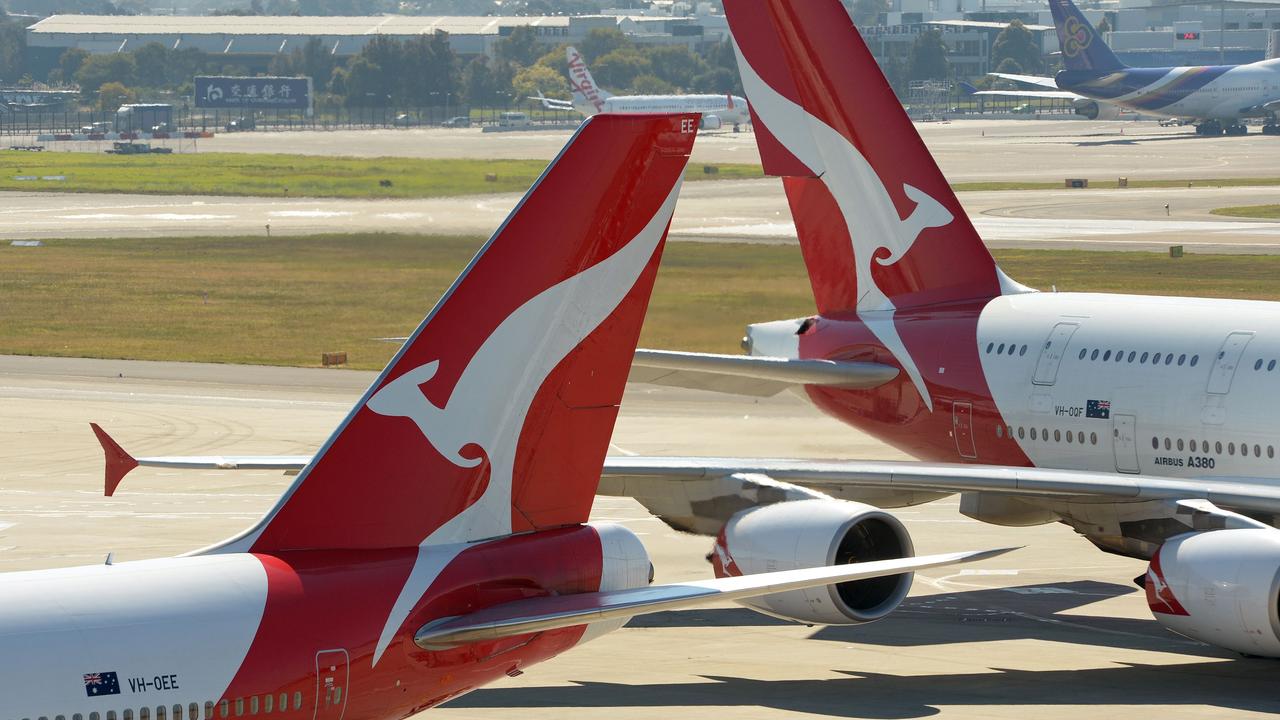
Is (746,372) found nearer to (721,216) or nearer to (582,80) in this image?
(721,216)

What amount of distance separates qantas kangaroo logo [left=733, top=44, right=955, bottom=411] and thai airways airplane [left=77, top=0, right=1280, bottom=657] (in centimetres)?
3

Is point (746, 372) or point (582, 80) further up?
point (746, 372)

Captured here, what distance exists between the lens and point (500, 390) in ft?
49.3

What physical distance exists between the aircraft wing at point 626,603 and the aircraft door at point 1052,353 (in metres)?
15.3

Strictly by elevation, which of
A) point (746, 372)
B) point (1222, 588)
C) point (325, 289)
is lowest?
point (325, 289)

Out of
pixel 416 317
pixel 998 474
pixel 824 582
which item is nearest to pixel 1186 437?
pixel 998 474

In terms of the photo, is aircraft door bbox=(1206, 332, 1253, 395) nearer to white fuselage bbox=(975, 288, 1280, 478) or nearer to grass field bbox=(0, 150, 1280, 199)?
white fuselage bbox=(975, 288, 1280, 478)

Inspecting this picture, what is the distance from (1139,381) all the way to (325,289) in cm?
4898

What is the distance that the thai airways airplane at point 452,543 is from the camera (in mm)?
12938

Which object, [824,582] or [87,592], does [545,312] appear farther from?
[87,592]

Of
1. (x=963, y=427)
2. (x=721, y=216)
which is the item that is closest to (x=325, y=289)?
(x=721, y=216)

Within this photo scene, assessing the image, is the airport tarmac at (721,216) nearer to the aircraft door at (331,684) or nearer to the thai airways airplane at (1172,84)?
the thai airways airplane at (1172,84)

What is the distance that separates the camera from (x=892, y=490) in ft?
85.1

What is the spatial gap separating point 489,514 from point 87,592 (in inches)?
135
